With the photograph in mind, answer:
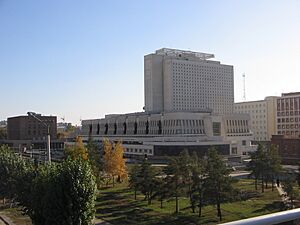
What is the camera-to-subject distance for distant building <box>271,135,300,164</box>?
3675 cm

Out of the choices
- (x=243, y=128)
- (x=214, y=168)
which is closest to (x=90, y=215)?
(x=214, y=168)

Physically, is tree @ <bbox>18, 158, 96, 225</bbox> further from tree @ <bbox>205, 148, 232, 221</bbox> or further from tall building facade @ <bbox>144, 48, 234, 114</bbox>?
tall building facade @ <bbox>144, 48, 234, 114</bbox>

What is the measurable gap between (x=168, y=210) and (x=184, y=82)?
52.4 metres

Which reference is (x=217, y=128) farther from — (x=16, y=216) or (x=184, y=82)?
(x=16, y=216)

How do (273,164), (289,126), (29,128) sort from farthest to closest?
(29,128), (289,126), (273,164)

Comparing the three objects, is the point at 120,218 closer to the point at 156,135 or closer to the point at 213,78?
the point at 156,135

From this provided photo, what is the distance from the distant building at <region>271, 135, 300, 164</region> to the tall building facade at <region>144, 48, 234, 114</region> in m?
28.5

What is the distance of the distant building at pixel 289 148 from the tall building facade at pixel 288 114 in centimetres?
1631

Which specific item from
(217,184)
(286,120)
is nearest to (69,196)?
(217,184)

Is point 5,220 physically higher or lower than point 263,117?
lower

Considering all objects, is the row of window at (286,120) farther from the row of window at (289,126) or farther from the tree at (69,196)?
the tree at (69,196)

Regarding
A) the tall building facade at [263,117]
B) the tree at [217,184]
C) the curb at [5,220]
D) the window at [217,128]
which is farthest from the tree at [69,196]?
the tall building facade at [263,117]

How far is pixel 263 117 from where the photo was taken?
62594 mm

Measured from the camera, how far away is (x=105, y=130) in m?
63.4
